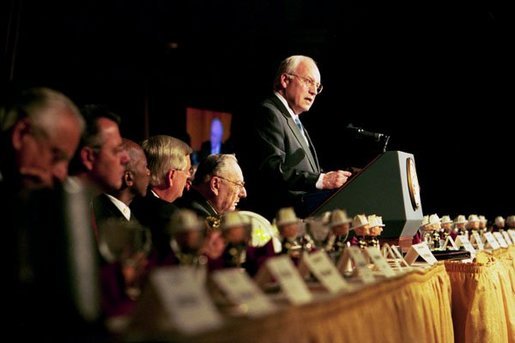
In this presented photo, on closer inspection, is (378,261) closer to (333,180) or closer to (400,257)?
(400,257)

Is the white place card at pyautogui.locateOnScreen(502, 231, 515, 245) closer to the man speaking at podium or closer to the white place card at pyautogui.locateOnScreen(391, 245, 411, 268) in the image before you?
the man speaking at podium

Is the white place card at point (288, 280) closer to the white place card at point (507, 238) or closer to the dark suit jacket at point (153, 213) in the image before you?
the dark suit jacket at point (153, 213)

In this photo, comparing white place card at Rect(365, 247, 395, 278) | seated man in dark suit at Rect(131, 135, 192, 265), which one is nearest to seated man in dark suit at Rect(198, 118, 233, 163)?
seated man in dark suit at Rect(131, 135, 192, 265)

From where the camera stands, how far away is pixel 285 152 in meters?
Answer: 3.09

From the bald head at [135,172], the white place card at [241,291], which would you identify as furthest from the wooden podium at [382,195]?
the white place card at [241,291]

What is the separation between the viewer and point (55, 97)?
50.9 inches

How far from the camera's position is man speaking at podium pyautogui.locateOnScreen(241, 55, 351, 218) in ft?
9.48

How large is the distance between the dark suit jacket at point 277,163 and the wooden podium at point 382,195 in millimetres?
177

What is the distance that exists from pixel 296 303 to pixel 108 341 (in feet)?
1.17

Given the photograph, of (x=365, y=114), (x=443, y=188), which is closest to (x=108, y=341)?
(x=365, y=114)

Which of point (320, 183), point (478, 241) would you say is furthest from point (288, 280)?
point (478, 241)

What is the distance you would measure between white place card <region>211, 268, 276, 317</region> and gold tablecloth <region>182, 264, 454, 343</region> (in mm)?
44

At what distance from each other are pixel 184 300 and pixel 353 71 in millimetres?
5704

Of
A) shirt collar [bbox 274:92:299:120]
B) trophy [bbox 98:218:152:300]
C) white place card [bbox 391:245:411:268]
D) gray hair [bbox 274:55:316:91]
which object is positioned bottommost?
white place card [bbox 391:245:411:268]
